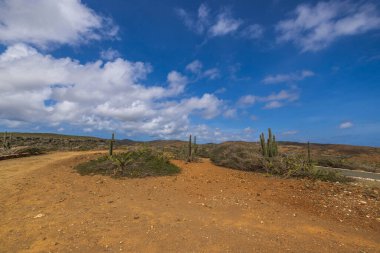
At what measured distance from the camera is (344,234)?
595 cm

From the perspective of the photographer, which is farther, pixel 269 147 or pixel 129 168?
pixel 269 147

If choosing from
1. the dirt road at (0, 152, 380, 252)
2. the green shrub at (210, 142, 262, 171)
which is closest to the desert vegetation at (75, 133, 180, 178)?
the dirt road at (0, 152, 380, 252)

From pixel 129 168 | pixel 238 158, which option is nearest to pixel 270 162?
pixel 238 158

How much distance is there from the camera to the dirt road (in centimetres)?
519

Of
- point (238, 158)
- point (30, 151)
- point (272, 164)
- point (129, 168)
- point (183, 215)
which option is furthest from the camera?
point (30, 151)

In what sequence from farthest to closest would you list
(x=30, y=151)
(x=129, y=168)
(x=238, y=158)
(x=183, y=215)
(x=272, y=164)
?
1. (x=30, y=151)
2. (x=238, y=158)
3. (x=272, y=164)
4. (x=129, y=168)
5. (x=183, y=215)

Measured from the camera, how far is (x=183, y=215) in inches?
271

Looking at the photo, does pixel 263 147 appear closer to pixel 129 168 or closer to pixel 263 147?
pixel 263 147

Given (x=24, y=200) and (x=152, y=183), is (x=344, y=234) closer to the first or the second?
(x=152, y=183)

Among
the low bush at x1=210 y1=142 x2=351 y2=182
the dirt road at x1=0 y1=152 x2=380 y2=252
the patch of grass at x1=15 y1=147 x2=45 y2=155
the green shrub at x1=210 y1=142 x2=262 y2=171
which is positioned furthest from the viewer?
the patch of grass at x1=15 y1=147 x2=45 y2=155

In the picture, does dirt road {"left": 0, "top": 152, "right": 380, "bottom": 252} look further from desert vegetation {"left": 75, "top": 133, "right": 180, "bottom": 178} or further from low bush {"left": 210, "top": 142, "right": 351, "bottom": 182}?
low bush {"left": 210, "top": 142, "right": 351, "bottom": 182}

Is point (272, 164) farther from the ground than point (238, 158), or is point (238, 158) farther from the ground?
point (238, 158)

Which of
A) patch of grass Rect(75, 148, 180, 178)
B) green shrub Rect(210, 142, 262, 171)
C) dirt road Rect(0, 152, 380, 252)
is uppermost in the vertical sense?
green shrub Rect(210, 142, 262, 171)

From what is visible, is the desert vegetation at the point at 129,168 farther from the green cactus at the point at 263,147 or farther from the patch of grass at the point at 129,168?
the green cactus at the point at 263,147
